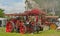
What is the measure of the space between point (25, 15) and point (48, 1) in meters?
51.3

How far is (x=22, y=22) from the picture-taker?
818 inches

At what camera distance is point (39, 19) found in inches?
944

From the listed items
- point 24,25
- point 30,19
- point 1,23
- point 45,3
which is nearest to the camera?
point 24,25

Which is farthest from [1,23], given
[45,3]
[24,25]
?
[24,25]

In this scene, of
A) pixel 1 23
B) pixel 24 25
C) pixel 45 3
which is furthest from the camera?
pixel 45 3

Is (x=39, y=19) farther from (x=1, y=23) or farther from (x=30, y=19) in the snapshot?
(x=1, y=23)

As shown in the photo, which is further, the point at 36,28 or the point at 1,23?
the point at 1,23

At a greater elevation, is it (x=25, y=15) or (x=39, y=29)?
(x=25, y=15)

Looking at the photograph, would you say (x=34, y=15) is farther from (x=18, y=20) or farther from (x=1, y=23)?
(x=1, y=23)

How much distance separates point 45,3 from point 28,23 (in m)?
50.0

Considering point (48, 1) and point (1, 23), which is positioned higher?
point (48, 1)

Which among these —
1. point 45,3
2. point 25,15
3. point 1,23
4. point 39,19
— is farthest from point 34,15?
point 45,3

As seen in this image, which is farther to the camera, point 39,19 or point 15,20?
point 39,19

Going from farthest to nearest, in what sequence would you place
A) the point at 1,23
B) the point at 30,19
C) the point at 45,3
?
the point at 45,3 → the point at 1,23 → the point at 30,19
